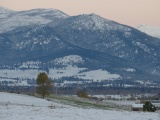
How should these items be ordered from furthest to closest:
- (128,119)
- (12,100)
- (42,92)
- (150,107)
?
(42,92)
(150,107)
(12,100)
(128,119)

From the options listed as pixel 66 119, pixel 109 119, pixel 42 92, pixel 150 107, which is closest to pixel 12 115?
pixel 66 119

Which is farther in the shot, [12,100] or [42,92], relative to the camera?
[42,92]

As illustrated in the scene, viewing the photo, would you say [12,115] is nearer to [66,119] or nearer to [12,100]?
[66,119]

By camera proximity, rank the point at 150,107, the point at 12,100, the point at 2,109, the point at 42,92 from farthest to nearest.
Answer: the point at 42,92 → the point at 150,107 → the point at 12,100 → the point at 2,109

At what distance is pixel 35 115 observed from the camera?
5312cm

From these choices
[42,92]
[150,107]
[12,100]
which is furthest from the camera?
[42,92]

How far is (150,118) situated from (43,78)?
6473 cm

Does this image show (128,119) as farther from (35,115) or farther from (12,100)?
(12,100)

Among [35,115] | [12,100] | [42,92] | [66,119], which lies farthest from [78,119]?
[42,92]

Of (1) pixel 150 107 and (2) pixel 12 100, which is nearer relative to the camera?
(2) pixel 12 100

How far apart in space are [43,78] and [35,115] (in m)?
66.3

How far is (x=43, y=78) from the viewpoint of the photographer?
11925 cm

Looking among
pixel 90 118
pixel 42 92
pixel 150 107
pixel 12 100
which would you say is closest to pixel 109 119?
pixel 90 118

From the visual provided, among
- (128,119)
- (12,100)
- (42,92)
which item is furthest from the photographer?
(42,92)
